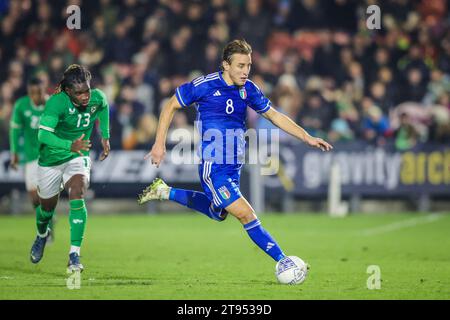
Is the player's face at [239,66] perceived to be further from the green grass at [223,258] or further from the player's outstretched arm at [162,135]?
the green grass at [223,258]

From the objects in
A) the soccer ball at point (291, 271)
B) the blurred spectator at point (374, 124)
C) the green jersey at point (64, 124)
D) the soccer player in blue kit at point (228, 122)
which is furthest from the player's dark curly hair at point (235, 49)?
the blurred spectator at point (374, 124)

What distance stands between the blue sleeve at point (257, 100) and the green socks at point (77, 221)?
2.18 meters

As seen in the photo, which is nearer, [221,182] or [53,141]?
[221,182]

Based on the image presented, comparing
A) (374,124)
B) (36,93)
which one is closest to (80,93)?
(36,93)

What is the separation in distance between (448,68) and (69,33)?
332 inches

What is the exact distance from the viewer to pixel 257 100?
10.2 m

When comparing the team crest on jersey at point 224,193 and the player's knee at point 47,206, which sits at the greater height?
the team crest on jersey at point 224,193

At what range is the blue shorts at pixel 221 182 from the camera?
9984 millimetres

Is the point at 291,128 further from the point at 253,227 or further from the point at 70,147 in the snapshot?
the point at 70,147

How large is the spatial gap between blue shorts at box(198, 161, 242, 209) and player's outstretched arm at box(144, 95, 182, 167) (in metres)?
0.59

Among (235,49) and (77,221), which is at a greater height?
(235,49)

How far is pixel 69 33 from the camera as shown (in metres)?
22.8

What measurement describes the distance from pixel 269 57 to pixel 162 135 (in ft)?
42.7

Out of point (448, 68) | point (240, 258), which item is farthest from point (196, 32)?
point (240, 258)
